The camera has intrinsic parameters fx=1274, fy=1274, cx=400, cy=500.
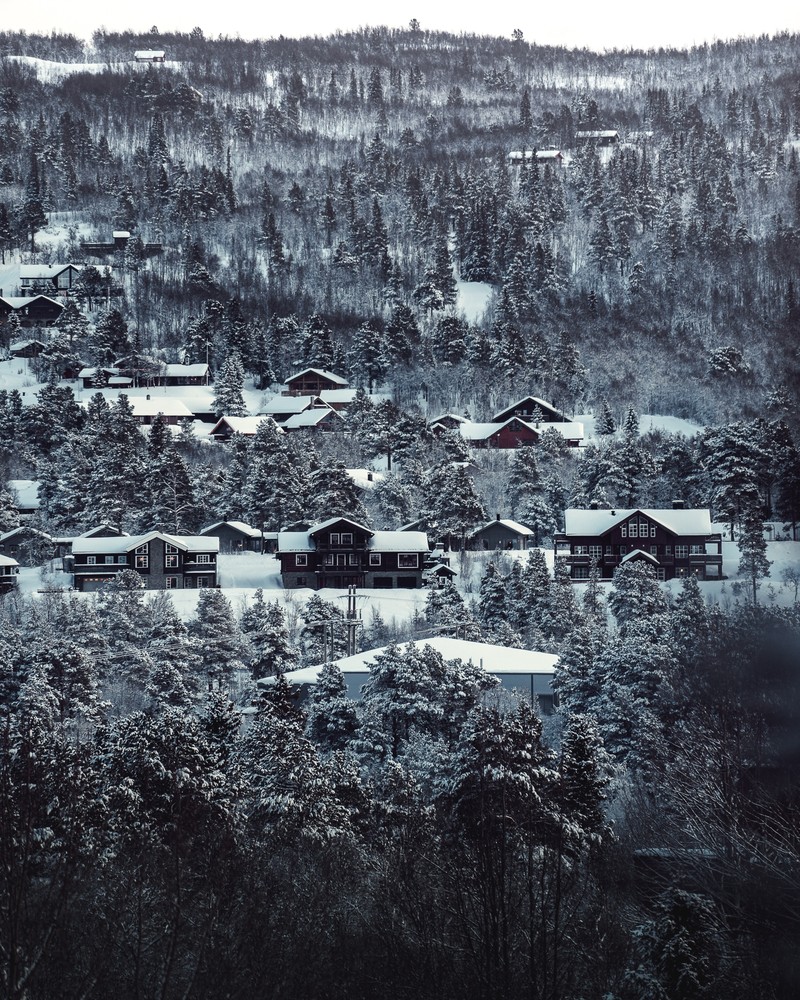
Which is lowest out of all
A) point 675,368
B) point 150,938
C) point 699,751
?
point 150,938

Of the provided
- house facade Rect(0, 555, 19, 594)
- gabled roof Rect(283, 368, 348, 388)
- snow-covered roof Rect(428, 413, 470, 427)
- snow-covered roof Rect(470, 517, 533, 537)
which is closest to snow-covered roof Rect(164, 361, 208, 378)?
gabled roof Rect(283, 368, 348, 388)

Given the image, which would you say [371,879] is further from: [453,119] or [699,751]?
[453,119]

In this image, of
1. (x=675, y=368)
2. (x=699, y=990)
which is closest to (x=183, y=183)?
(x=675, y=368)

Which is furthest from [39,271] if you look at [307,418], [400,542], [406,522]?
[400,542]

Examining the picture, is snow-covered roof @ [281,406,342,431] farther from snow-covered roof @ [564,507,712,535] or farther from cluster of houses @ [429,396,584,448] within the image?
snow-covered roof @ [564,507,712,535]

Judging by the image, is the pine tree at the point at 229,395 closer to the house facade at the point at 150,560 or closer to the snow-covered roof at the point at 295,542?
the snow-covered roof at the point at 295,542

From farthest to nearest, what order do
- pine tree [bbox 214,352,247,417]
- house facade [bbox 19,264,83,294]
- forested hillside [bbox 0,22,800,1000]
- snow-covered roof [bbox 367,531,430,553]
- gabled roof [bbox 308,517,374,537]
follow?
house facade [bbox 19,264,83,294], pine tree [bbox 214,352,247,417], snow-covered roof [bbox 367,531,430,553], gabled roof [bbox 308,517,374,537], forested hillside [bbox 0,22,800,1000]

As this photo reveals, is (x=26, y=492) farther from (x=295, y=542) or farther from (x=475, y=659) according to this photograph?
(x=475, y=659)
